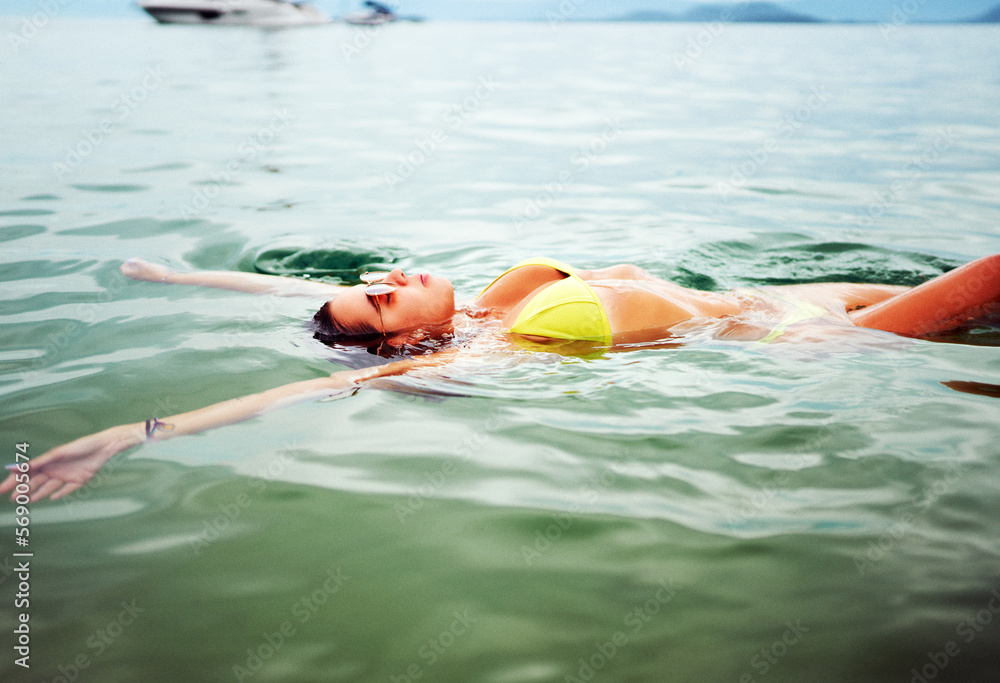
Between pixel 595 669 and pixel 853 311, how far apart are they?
3.39 m

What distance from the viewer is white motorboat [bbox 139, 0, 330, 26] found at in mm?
54250

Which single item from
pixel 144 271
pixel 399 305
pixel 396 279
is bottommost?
pixel 144 271

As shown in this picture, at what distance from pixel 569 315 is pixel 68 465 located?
8.28 feet

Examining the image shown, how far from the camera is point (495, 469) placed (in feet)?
9.82

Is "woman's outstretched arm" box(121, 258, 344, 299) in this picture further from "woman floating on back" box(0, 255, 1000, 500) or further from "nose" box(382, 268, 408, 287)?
"nose" box(382, 268, 408, 287)

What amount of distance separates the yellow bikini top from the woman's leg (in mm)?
1523

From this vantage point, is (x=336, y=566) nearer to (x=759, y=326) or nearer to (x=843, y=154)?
(x=759, y=326)

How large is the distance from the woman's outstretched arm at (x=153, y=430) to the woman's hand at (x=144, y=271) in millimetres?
2250

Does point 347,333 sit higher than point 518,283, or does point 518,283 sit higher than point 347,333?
point 518,283

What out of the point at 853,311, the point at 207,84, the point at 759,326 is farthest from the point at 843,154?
the point at 207,84

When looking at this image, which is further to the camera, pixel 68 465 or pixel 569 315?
pixel 569 315

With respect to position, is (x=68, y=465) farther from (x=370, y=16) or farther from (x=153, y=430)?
(x=370, y=16)

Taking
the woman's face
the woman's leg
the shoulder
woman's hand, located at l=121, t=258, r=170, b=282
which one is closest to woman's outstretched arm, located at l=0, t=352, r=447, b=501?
the woman's face

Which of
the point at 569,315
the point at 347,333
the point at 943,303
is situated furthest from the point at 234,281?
the point at 943,303
